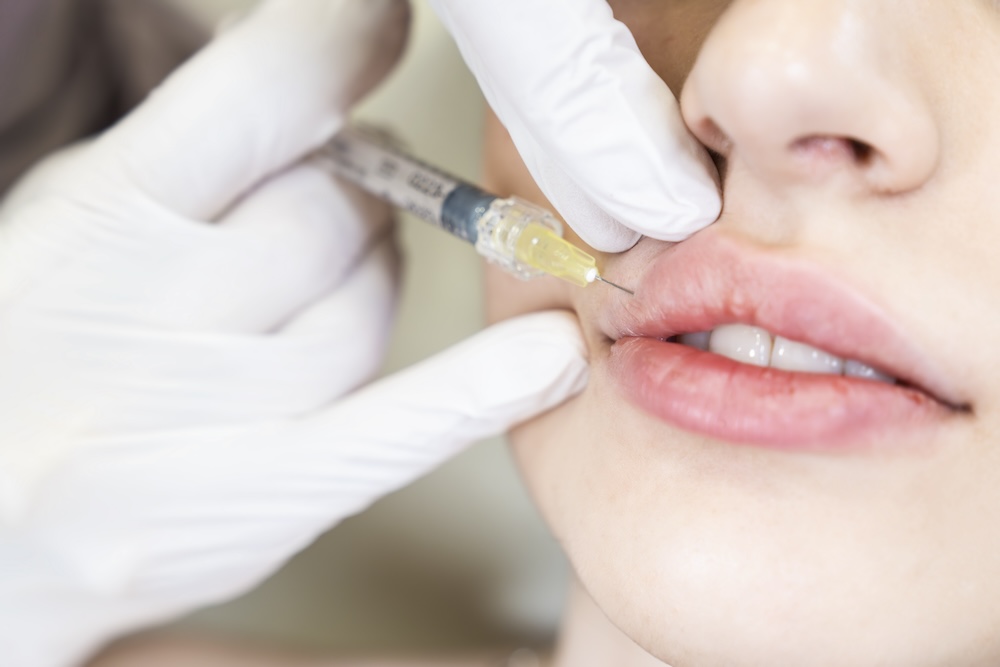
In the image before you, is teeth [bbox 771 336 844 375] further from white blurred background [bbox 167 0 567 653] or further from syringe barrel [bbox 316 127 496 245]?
white blurred background [bbox 167 0 567 653]

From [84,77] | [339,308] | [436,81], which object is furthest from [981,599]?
[84,77]

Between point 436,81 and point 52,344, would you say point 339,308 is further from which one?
point 436,81

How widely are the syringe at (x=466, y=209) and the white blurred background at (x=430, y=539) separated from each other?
0.37m

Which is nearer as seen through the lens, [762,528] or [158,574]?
[762,528]

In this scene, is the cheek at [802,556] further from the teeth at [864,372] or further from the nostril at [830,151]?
the nostril at [830,151]

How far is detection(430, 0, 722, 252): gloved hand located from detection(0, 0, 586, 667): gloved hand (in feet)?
0.77

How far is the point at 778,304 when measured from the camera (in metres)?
0.63

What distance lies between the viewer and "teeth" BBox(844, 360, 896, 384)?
66 centimetres

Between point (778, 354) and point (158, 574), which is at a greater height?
point (778, 354)

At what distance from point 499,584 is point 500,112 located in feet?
3.22

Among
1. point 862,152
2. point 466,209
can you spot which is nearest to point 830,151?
point 862,152

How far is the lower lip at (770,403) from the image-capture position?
0.61 m

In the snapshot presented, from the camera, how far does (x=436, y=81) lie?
1463mm

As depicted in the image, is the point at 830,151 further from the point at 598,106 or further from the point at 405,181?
the point at 405,181
